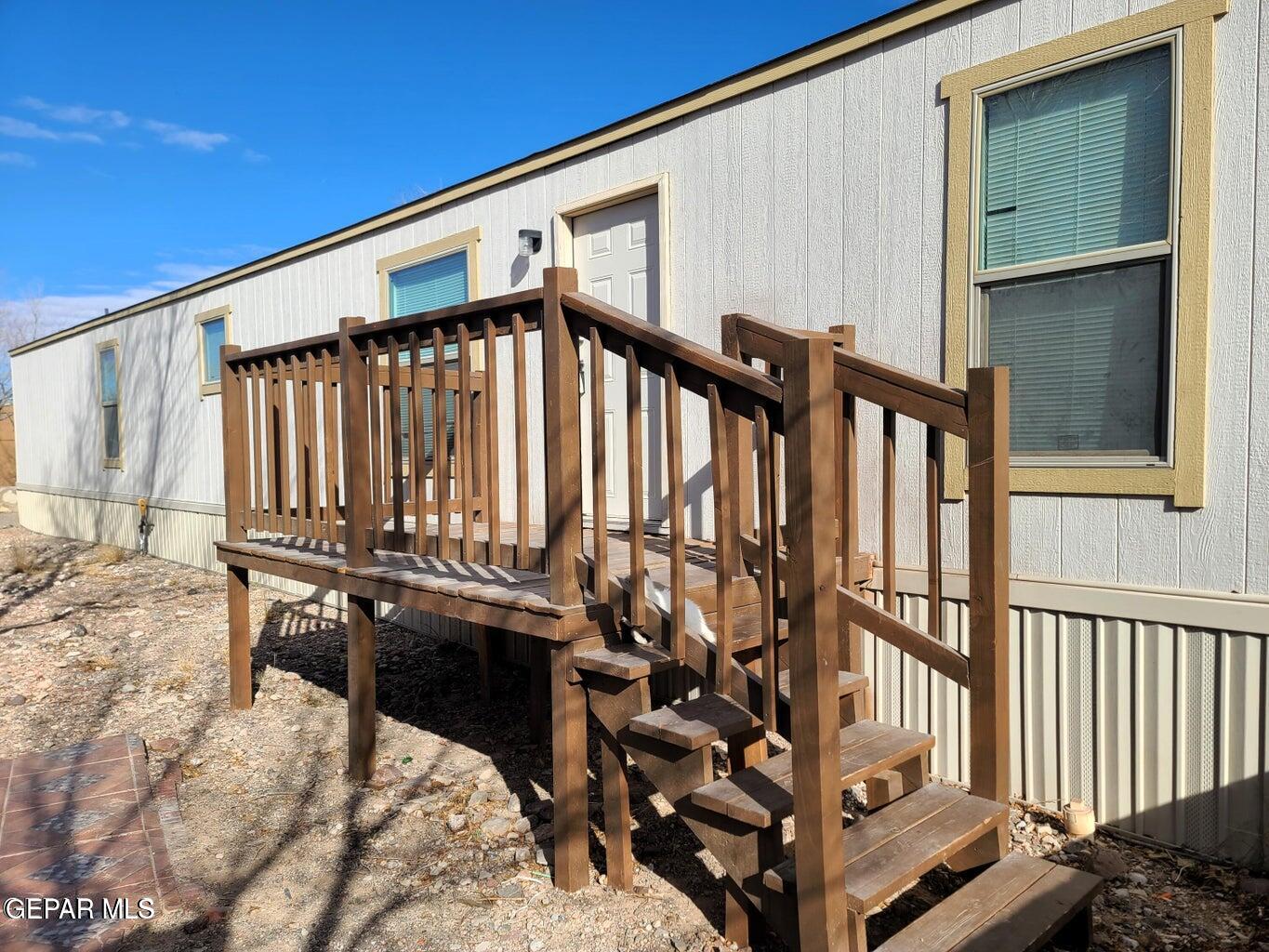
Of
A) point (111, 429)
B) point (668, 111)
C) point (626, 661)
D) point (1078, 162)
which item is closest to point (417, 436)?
point (626, 661)

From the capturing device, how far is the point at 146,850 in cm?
326

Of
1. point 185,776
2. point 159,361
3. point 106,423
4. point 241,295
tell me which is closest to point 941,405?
point 185,776

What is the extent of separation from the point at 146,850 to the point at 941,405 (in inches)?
129

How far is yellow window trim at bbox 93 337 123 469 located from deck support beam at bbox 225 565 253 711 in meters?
7.73

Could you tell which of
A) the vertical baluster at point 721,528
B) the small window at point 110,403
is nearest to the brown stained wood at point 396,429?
the vertical baluster at point 721,528

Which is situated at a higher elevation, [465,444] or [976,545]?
[465,444]

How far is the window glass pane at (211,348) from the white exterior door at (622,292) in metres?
5.61

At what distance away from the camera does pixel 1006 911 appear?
222cm

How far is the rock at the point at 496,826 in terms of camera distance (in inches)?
137

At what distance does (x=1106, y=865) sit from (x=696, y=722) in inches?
63.1

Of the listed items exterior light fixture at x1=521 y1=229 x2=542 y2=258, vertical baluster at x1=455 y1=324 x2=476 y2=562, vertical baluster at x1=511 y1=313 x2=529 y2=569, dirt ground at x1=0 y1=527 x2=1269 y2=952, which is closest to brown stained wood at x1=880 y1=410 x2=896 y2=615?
dirt ground at x1=0 y1=527 x2=1269 y2=952

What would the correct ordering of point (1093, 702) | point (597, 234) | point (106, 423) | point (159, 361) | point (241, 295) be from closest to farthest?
point (1093, 702) → point (597, 234) → point (241, 295) → point (159, 361) → point (106, 423)

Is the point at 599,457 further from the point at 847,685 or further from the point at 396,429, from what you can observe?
the point at 396,429

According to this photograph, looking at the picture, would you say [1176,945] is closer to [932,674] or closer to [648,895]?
[932,674]
